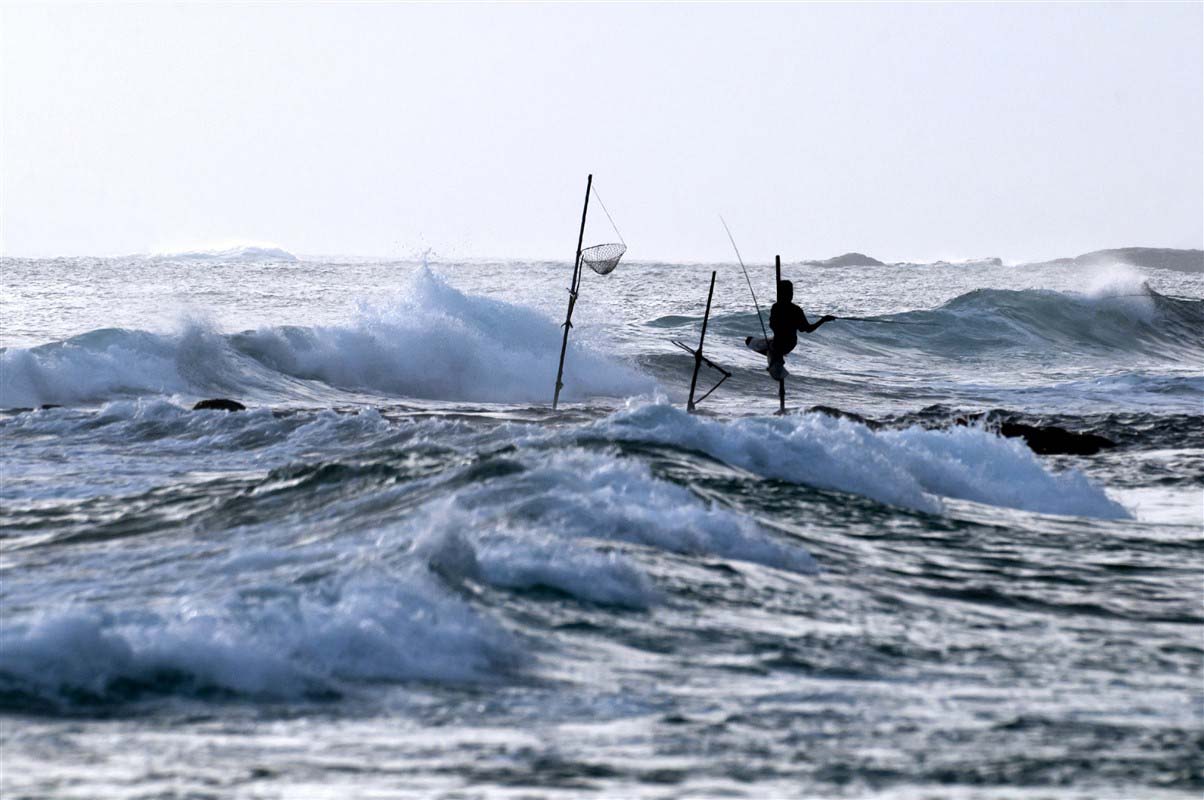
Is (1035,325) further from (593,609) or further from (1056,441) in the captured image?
(593,609)

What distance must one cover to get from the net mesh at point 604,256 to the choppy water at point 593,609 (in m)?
2.48

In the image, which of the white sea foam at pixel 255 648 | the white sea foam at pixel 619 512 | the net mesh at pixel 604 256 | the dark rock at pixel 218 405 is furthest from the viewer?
the dark rock at pixel 218 405

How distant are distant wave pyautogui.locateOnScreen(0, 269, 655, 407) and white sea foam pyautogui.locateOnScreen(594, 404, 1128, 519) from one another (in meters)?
10.3

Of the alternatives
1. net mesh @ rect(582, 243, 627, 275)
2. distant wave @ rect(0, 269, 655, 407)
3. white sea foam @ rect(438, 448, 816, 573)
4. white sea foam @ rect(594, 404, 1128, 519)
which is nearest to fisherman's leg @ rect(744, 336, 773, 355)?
net mesh @ rect(582, 243, 627, 275)

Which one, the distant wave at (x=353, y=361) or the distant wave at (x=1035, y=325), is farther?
the distant wave at (x=1035, y=325)

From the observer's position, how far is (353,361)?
23594mm

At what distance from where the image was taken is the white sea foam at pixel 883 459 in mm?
9961

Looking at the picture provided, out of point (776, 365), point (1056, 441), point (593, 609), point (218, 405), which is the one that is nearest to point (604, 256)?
point (776, 365)

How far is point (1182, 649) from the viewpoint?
19.5ft

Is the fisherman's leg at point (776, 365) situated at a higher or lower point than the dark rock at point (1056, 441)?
higher

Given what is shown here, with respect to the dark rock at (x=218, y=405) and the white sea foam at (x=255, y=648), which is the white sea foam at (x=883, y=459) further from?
the dark rock at (x=218, y=405)

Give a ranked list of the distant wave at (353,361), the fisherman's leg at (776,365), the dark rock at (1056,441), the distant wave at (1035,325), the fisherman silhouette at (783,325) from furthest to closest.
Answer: the distant wave at (1035,325), the distant wave at (353,361), the fisherman's leg at (776,365), the fisherman silhouette at (783,325), the dark rock at (1056,441)

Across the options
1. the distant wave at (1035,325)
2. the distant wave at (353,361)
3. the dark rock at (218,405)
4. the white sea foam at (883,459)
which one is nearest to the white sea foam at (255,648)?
the white sea foam at (883,459)

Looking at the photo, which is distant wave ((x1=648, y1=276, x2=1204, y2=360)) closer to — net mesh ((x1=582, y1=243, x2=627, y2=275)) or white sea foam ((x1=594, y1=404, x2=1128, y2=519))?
net mesh ((x1=582, y1=243, x2=627, y2=275))
